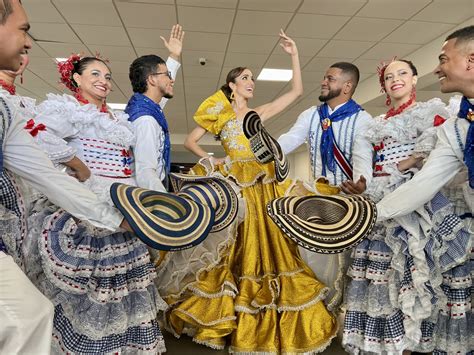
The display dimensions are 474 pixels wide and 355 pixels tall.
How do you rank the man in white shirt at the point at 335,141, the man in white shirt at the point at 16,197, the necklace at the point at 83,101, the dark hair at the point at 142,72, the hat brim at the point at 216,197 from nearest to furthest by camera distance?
the man in white shirt at the point at 16,197, the hat brim at the point at 216,197, the necklace at the point at 83,101, the man in white shirt at the point at 335,141, the dark hair at the point at 142,72

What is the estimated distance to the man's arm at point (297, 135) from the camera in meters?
2.63

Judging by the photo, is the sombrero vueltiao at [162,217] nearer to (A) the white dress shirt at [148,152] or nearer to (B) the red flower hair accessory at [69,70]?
(A) the white dress shirt at [148,152]

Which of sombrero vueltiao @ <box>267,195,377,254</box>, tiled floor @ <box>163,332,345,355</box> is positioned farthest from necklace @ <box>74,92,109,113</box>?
tiled floor @ <box>163,332,345,355</box>

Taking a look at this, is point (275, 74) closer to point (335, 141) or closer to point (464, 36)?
point (335, 141)

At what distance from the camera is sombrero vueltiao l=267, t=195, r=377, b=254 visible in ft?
4.94

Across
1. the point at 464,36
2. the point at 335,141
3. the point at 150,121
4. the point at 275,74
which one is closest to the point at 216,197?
the point at 150,121

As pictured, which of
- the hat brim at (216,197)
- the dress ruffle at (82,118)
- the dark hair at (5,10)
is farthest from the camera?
the dress ruffle at (82,118)

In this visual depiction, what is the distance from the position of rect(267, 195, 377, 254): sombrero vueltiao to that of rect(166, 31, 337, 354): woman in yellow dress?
23.7 inches

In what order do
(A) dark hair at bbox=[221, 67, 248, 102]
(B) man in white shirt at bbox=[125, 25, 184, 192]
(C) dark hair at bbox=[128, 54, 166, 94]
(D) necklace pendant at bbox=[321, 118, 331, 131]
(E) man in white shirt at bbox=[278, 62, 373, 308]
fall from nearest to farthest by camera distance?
(B) man in white shirt at bbox=[125, 25, 184, 192] → (E) man in white shirt at bbox=[278, 62, 373, 308] → (C) dark hair at bbox=[128, 54, 166, 94] → (D) necklace pendant at bbox=[321, 118, 331, 131] → (A) dark hair at bbox=[221, 67, 248, 102]

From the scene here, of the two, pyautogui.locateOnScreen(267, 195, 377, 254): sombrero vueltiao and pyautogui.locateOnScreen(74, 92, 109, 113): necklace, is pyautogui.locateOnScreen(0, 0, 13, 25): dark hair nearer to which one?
pyautogui.locateOnScreen(74, 92, 109, 113): necklace

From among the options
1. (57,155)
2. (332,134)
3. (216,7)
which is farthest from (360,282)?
(216,7)

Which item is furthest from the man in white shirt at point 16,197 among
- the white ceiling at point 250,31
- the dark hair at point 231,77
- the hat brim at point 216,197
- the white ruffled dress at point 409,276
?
the white ceiling at point 250,31

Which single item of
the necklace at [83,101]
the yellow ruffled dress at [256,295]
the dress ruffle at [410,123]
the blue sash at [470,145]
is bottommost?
the yellow ruffled dress at [256,295]

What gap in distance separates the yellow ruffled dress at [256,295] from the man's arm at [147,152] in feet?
2.03
